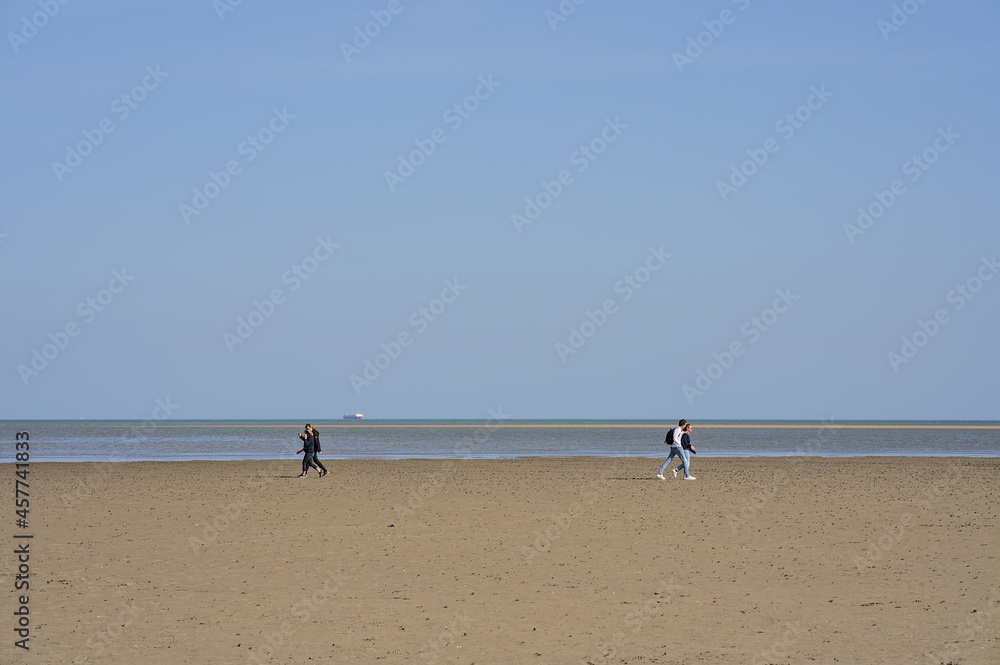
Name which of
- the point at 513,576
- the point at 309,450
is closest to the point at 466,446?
the point at 309,450

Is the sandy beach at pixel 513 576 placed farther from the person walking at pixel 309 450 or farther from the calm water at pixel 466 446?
the calm water at pixel 466 446

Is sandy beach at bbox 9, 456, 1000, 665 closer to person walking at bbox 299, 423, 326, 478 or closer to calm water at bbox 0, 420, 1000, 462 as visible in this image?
person walking at bbox 299, 423, 326, 478

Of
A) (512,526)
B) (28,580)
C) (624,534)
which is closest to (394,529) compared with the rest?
(512,526)

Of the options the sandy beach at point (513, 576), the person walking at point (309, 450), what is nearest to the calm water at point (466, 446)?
the person walking at point (309, 450)

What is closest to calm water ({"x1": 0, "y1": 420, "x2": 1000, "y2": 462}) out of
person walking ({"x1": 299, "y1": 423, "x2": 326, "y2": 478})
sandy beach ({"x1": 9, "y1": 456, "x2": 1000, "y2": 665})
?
person walking ({"x1": 299, "y1": 423, "x2": 326, "y2": 478})

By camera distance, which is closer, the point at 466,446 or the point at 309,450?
the point at 309,450

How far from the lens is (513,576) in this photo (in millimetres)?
13562

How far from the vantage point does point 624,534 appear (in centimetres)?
1733

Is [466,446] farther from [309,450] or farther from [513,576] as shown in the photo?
[513,576]

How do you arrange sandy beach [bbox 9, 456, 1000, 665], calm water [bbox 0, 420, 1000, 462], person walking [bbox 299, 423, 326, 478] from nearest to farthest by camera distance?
sandy beach [bbox 9, 456, 1000, 665], person walking [bbox 299, 423, 326, 478], calm water [bbox 0, 420, 1000, 462]

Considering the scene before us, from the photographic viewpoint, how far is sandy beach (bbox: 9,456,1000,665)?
9.96 m

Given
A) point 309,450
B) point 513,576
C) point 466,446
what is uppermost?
point 466,446

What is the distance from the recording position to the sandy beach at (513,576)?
9.96 metres

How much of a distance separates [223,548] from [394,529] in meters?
3.32
